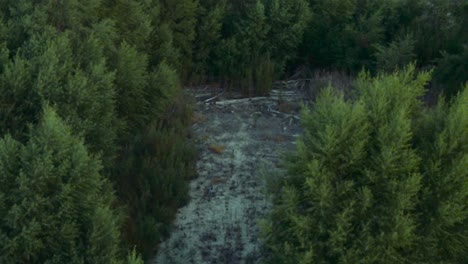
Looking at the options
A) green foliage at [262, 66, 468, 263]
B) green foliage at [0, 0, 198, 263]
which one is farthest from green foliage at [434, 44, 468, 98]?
green foliage at [0, 0, 198, 263]

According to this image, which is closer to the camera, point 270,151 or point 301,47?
point 270,151

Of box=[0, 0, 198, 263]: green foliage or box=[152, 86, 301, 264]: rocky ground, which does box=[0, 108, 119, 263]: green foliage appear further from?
box=[152, 86, 301, 264]: rocky ground

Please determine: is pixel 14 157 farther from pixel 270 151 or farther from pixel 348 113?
pixel 270 151

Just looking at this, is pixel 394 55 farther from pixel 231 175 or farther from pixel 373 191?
pixel 373 191

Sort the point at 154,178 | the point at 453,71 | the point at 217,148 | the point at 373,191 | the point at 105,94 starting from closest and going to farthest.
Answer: the point at 373,191 < the point at 105,94 < the point at 154,178 < the point at 217,148 < the point at 453,71

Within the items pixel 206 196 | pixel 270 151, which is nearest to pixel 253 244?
pixel 206 196

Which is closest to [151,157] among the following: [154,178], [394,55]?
[154,178]

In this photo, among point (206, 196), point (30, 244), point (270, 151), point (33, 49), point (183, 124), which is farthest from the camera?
point (183, 124)

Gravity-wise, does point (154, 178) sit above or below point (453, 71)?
below
